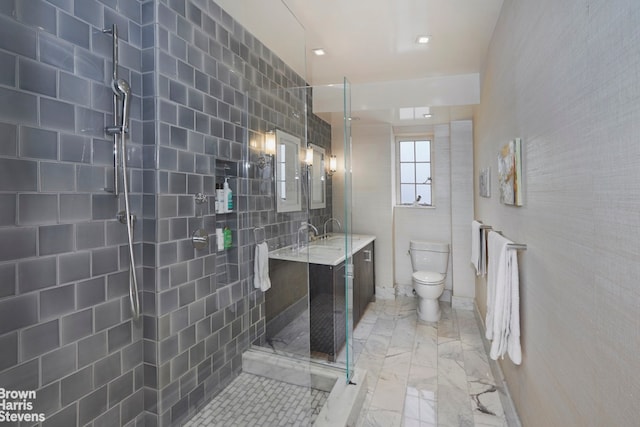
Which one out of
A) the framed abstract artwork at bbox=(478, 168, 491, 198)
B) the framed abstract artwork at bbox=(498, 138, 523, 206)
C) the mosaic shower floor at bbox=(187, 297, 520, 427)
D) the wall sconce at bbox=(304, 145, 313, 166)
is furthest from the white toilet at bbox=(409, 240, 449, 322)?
the wall sconce at bbox=(304, 145, 313, 166)

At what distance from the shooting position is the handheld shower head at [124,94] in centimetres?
141

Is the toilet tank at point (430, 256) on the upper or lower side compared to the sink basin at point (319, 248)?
lower

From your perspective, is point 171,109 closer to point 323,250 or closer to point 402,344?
point 323,250

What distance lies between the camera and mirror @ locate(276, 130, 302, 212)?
2.43 m

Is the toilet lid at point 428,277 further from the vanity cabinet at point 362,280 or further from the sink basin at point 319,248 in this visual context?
the sink basin at point 319,248

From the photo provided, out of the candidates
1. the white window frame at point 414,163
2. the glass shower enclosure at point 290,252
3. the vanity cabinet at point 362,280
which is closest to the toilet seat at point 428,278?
the vanity cabinet at point 362,280

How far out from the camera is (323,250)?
2.86 meters

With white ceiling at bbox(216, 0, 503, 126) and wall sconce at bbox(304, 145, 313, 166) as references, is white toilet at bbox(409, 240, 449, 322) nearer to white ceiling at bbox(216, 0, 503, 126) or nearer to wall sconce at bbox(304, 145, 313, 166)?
white ceiling at bbox(216, 0, 503, 126)

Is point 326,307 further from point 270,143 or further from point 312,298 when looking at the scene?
point 270,143

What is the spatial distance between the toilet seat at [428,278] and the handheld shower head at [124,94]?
310 cm

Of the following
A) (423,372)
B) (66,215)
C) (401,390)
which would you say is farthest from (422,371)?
(66,215)

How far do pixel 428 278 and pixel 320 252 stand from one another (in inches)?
58.8

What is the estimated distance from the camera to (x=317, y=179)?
3.20 meters

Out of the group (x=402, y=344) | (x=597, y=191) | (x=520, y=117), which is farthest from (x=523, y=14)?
(x=402, y=344)
